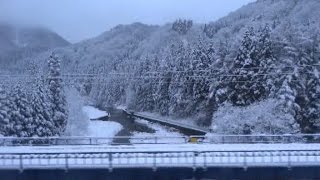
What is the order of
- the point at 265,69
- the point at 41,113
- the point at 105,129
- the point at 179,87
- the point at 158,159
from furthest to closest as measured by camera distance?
the point at 105,129 → the point at 179,87 → the point at 265,69 → the point at 41,113 → the point at 158,159

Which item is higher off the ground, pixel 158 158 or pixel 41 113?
pixel 41 113

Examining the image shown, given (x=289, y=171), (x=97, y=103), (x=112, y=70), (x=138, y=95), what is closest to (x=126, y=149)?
(x=289, y=171)

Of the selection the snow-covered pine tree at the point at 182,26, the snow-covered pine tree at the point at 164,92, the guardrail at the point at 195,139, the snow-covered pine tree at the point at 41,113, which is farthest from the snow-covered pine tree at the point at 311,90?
the snow-covered pine tree at the point at 182,26

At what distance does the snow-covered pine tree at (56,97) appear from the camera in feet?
187

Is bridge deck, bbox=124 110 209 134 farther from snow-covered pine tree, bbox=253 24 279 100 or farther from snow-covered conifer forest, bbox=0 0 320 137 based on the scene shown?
snow-covered pine tree, bbox=253 24 279 100

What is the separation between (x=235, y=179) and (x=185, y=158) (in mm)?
2727

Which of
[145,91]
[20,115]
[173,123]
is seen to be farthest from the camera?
[145,91]

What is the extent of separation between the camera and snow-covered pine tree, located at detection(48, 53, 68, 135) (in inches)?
2239

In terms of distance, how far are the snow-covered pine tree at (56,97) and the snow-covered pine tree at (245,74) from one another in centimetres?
1669

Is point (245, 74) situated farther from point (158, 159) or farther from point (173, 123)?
point (158, 159)

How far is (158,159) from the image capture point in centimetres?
2766

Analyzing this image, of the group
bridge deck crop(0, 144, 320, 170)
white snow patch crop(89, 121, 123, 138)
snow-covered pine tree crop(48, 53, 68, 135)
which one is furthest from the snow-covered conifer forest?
bridge deck crop(0, 144, 320, 170)

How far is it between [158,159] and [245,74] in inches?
1256

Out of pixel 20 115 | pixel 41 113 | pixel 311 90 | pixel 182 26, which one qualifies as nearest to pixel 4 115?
pixel 20 115
